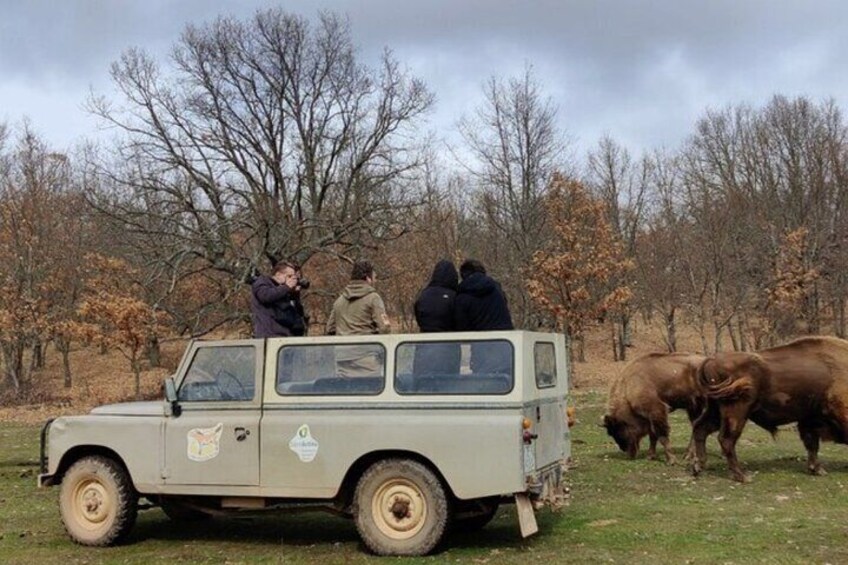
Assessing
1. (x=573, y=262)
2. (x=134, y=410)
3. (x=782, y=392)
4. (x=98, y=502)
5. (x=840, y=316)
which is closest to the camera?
(x=98, y=502)

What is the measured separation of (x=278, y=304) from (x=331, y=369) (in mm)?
1246

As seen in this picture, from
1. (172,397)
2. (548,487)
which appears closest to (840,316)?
(548,487)

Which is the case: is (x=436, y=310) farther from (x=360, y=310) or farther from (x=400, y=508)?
(x=400, y=508)

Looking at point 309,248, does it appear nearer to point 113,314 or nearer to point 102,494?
point 113,314

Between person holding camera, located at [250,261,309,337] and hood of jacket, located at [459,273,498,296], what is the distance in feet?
5.53

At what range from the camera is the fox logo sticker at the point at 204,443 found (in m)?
7.70

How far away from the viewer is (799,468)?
39.4 ft

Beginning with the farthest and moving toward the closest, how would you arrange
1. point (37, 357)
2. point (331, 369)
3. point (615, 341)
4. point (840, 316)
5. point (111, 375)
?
point (615, 341)
point (840, 316)
point (37, 357)
point (111, 375)
point (331, 369)

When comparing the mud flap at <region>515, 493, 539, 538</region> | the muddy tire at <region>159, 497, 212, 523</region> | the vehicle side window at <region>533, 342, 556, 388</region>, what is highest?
the vehicle side window at <region>533, 342, 556, 388</region>

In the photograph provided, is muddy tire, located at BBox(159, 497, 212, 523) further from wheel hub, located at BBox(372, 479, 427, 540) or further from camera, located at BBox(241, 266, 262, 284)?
camera, located at BBox(241, 266, 262, 284)

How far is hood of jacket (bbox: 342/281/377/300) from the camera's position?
8.44 meters

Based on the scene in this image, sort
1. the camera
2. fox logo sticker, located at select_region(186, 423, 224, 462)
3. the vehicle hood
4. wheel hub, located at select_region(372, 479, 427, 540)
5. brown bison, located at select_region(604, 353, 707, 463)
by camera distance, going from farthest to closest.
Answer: brown bison, located at select_region(604, 353, 707, 463)
the camera
the vehicle hood
fox logo sticker, located at select_region(186, 423, 224, 462)
wheel hub, located at select_region(372, 479, 427, 540)

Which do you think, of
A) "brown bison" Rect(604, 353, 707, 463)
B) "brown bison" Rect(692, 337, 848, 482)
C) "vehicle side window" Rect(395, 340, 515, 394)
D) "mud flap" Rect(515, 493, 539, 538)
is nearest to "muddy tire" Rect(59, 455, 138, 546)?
"vehicle side window" Rect(395, 340, 515, 394)

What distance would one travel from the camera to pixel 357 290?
334 inches
